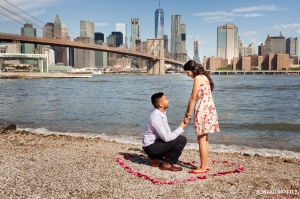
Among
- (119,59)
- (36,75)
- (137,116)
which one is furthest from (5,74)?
(119,59)

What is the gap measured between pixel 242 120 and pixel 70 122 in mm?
5144

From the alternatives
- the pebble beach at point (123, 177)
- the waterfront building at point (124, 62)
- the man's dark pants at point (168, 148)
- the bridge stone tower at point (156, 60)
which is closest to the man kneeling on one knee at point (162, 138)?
the man's dark pants at point (168, 148)

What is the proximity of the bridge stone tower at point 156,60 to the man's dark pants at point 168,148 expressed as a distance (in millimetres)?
71341

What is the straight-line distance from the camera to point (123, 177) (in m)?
3.53

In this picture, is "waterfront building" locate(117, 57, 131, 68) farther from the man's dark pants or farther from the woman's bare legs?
the woman's bare legs

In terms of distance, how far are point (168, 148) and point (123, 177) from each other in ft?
2.06

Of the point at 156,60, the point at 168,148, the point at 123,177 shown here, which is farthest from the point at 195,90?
the point at 156,60

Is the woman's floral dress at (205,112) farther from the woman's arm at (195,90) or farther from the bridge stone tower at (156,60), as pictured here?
the bridge stone tower at (156,60)

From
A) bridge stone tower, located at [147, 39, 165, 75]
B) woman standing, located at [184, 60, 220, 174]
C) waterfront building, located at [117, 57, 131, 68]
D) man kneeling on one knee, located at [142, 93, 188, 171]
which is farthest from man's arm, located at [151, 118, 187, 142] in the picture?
waterfront building, located at [117, 57, 131, 68]

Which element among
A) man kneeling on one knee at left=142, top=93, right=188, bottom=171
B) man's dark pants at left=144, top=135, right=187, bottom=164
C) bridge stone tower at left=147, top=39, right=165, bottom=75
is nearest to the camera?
man kneeling on one knee at left=142, top=93, right=188, bottom=171

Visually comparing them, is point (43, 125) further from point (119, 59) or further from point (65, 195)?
point (119, 59)

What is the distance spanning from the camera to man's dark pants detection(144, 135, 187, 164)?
3826 mm

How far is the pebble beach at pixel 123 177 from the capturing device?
305 centimetres

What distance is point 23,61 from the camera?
2825 inches
